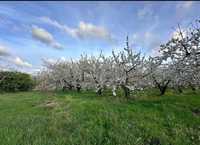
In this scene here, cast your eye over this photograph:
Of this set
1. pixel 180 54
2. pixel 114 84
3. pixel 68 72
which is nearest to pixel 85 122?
pixel 180 54

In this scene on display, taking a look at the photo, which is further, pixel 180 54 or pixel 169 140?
pixel 180 54

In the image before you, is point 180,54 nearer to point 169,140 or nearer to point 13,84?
point 169,140

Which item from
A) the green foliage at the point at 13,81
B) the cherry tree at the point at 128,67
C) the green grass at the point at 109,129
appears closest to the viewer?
the green grass at the point at 109,129

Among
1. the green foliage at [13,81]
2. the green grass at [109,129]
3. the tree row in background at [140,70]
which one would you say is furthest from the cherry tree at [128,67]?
the green foliage at [13,81]

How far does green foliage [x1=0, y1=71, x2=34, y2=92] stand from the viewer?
41406 mm

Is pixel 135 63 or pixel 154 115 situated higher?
pixel 135 63

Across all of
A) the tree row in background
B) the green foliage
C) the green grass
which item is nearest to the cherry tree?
the tree row in background

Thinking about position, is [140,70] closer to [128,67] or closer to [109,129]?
[128,67]

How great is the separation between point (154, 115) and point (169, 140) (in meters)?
2.73

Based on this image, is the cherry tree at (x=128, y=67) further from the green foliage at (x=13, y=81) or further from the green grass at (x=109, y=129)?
the green foliage at (x=13, y=81)

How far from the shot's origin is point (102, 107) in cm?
1134

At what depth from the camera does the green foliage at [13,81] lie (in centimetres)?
4141

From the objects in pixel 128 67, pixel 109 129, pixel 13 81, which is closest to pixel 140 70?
pixel 128 67

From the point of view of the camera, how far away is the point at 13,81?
140 ft
